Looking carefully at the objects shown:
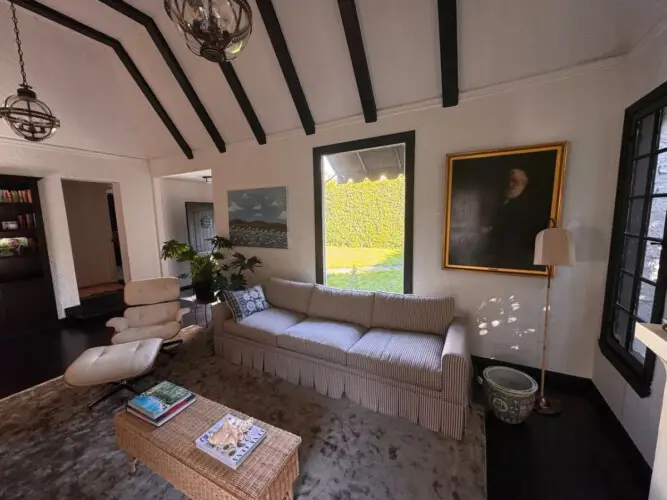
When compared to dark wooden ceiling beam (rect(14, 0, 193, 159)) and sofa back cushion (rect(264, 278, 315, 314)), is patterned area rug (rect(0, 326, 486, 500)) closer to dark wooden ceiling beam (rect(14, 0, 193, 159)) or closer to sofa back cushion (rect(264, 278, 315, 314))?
sofa back cushion (rect(264, 278, 315, 314))

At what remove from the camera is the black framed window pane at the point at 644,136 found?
184 cm

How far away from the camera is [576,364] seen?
2.38 m

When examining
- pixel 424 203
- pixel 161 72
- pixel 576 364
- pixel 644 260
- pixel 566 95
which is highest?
pixel 161 72

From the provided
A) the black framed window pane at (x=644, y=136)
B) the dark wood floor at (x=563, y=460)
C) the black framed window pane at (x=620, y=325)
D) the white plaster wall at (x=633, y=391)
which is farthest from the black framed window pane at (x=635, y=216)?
the dark wood floor at (x=563, y=460)

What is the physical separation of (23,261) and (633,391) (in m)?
6.81

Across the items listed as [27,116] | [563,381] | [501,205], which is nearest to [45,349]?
[27,116]

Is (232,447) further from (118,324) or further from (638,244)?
(638,244)

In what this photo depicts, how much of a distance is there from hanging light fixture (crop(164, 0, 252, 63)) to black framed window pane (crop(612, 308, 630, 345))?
10.0 feet

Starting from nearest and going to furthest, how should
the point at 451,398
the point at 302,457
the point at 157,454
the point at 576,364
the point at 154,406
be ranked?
1. the point at 157,454
2. the point at 154,406
3. the point at 302,457
4. the point at 451,398
5. the point at 576,364

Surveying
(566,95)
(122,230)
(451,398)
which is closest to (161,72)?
(122,230)

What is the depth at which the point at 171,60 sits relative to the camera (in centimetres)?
327

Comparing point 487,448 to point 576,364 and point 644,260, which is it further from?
point 644,260

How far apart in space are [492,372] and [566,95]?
2.38 m

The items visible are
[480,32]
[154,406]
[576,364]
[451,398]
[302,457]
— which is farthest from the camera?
[576,364]
